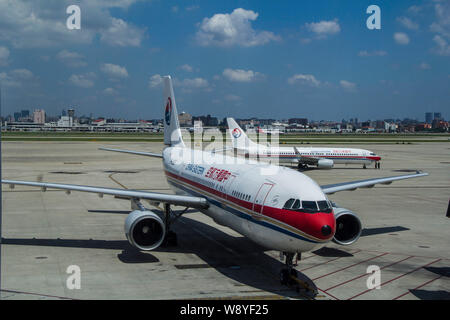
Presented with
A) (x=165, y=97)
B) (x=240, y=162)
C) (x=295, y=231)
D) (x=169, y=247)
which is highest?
(x=165, y=97)

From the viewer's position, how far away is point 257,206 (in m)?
17.4

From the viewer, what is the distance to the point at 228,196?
20031 mm

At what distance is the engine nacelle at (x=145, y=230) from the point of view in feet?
65.1

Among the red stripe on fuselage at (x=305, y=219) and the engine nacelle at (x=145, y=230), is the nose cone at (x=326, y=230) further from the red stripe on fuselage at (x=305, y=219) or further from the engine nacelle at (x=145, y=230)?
the engine nacelle at (x=145, y=230)

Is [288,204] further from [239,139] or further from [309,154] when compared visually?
[239,139]

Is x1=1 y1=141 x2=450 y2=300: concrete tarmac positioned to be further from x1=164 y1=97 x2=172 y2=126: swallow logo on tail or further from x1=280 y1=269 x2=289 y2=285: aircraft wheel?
x1=164 y1=97 x2=172 y2=126: swallow logo on tail

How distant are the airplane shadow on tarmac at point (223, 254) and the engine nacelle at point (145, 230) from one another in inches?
35.5

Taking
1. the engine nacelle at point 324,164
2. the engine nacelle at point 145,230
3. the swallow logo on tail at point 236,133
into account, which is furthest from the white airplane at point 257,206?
the swallow logo on tail at point 236,133

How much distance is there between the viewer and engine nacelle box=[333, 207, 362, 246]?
2052cm

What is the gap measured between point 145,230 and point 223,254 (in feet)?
12.9

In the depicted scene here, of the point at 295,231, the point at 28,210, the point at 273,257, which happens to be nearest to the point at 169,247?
the point at 273,257

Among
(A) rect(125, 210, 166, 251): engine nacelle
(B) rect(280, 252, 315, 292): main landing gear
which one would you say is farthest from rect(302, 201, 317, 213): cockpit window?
(A) rect(125, 210, 166, 251): engine nacelle
